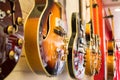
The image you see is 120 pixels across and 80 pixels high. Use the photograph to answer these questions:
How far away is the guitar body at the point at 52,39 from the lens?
76 centimetres

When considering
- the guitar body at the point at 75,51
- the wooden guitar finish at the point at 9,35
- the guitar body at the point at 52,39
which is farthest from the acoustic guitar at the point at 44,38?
the guitar body at the point at 75,51

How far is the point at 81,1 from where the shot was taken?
5.79 ft

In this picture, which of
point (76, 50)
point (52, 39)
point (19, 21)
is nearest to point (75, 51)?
point (76, 50)

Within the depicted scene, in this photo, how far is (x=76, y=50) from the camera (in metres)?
1.21

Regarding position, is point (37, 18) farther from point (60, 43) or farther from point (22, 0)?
point (60, 43)

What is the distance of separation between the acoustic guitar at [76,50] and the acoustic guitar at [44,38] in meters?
0.21

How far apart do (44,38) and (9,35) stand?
0.22m

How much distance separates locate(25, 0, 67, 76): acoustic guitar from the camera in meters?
0.71

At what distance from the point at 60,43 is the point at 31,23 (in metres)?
0.25

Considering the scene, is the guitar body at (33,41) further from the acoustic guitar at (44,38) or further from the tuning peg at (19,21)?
the tuning peg at (19,21)

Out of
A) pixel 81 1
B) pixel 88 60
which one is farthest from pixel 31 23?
pixel 81 1

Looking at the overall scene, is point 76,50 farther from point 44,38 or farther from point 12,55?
point 12,55

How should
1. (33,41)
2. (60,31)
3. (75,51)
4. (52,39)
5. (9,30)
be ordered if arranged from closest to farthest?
(9,30) → (33,41) → (52,39) → (60,31) → (75,51)

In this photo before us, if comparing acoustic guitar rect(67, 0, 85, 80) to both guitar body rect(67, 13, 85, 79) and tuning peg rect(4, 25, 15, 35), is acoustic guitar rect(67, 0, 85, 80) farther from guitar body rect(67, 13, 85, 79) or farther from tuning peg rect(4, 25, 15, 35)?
tuning peg rect(4, 25, 15, 35)
